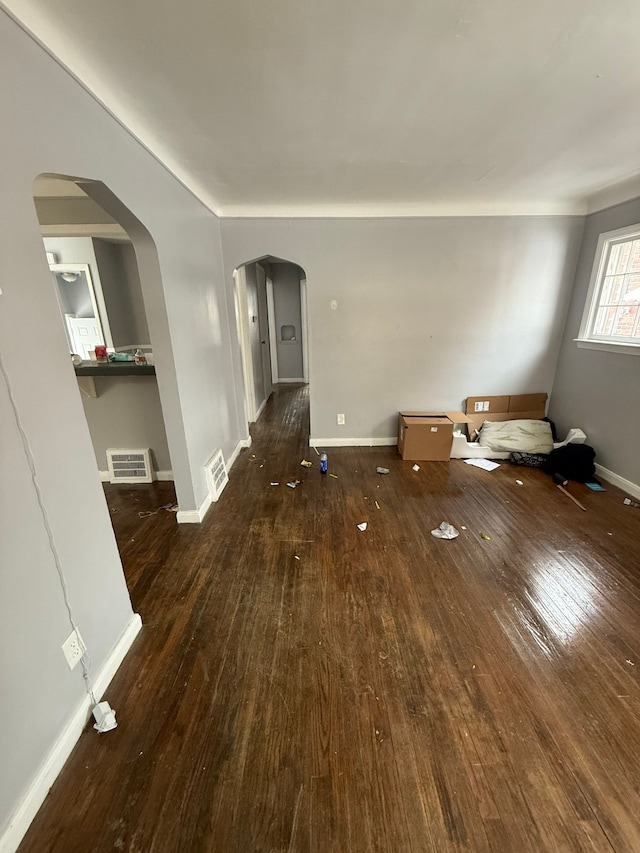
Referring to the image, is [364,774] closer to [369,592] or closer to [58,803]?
[369,592]

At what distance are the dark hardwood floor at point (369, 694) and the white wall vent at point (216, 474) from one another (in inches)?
12.7

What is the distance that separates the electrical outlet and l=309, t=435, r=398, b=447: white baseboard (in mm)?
2891

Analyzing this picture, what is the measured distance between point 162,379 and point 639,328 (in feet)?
12.5

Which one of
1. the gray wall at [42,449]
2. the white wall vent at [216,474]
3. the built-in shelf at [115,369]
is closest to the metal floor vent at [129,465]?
the white wall vent at [216,474]

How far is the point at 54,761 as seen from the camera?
1.13 metres

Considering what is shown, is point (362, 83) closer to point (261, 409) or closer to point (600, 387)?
point (600, 387)

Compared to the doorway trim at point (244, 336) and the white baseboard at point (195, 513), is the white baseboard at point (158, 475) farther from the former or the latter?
the doorway trim at point (244, 336)

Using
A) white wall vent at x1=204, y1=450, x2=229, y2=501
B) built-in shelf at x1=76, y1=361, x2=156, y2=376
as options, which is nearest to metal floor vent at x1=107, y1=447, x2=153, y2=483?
white wall vent at x1=204, y1=450, x2=229, y2=501

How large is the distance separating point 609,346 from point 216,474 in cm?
363

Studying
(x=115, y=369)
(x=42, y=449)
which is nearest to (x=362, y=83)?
(x=42, y=449)

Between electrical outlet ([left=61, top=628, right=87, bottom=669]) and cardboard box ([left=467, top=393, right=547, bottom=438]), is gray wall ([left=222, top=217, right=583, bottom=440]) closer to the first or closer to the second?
cardboard box ([left=467, top=393, right=547, bottom=438])

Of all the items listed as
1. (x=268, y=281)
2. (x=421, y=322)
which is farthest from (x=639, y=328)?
(x=268, y=281)

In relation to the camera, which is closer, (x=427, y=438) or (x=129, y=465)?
(x=129, y=465)

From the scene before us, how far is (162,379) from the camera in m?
2.19
